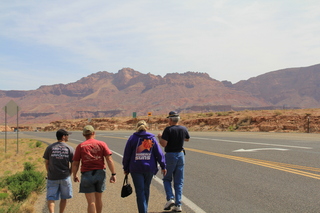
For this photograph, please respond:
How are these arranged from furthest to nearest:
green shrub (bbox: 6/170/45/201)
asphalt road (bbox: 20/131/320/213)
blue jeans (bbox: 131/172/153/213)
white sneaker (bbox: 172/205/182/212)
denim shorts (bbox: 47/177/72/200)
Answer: green shrub (bbox: 6/170/45/201), asphalt road (bbox: 20/131/320/213), white sneaker (bbox: 172/205/182/212), denim shorts (bbox: 47/177/72/200), blue jeans (bbox: 131/172/153/213)

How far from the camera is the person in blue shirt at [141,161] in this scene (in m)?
5.42

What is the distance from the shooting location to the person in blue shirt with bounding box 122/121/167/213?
5.42 metres

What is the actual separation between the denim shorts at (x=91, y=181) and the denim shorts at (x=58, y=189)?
1.62ft

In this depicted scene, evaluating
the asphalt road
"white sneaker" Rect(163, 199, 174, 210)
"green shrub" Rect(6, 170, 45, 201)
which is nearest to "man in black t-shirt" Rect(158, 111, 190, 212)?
"white sneaker" Rect(163, 199, 174, 210)

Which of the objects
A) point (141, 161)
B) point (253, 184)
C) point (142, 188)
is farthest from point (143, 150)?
point (253, 184)

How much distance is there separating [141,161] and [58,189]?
165 centimetres

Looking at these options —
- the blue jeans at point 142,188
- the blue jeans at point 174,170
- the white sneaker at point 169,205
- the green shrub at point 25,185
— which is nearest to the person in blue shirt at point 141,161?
the blue jeans at point 142,188

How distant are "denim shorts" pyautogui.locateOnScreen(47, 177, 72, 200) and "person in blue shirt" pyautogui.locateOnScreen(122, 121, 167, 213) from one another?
45.2 inches

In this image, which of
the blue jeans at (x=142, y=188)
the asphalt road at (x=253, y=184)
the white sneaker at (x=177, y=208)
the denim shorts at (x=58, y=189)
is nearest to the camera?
the blue jeans at (x=142, y=188)

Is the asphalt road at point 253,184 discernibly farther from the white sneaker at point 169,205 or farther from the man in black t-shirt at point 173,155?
the man in black t-shirt at point 173,155

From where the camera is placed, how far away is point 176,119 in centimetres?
671

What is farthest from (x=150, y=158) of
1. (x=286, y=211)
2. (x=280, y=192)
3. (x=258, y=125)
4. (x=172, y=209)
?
(x=258, y=125)

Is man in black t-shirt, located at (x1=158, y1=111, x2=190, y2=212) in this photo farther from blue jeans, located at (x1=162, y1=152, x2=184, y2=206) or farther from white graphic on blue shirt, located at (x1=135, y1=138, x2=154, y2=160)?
white graphic on blue shirt, located at (x1=135, y1=138, x2=154, y2=160)

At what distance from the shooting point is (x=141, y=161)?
5.43 metres
